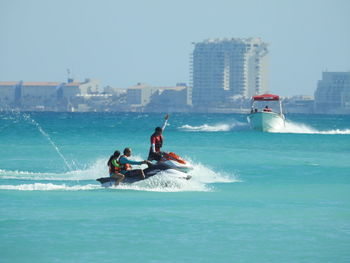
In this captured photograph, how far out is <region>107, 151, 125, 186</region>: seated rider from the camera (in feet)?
70.0

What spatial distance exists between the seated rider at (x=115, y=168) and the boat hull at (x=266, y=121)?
3988 cm

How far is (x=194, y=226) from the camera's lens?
1727 cm

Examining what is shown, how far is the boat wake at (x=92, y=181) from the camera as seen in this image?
21875mm

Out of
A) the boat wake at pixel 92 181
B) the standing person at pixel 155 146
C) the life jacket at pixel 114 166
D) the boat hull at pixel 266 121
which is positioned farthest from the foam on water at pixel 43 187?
the boat hull at pixel 266 121

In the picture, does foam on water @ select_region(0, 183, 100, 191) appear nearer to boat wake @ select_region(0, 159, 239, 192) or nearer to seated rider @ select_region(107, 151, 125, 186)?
boat wake @ select_region(0, 159, 239, 192)

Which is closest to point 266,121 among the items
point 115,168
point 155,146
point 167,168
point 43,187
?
point 43,187

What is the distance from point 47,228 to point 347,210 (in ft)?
22.4

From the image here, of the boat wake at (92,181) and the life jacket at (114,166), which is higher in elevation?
the life jacket at (114,166)

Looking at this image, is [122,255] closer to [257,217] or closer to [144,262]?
[144,262]

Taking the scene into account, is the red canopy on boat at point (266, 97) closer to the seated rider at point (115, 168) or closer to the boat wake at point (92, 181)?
the boat wake at point (92, 181)

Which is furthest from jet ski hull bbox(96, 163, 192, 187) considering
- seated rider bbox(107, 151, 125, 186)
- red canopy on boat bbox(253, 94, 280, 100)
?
red canopy on boat bbox(253, 94, 280, 100)

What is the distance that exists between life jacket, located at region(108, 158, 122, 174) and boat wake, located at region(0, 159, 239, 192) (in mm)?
552

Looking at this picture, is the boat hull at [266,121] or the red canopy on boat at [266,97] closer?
the red canopy on boat at [266,97]

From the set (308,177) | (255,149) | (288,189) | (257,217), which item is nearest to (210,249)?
(257,217)
